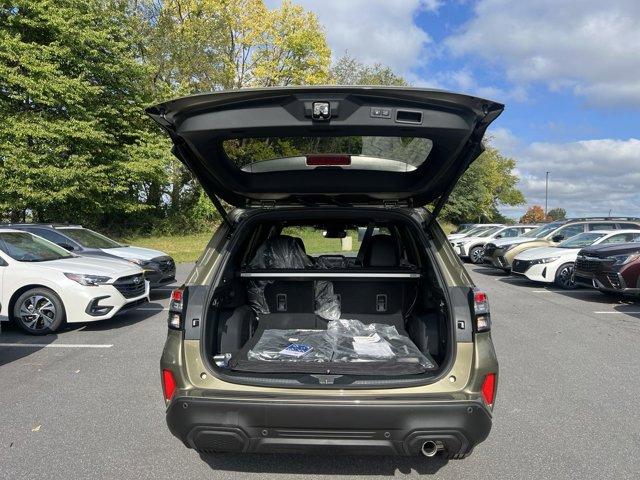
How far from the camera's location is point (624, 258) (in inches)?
372

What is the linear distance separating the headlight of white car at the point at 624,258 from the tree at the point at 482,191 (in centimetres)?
2335

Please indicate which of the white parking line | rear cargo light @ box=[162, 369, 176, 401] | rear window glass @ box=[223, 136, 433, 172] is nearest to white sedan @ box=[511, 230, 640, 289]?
the white parking line

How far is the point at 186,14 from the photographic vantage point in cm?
3064

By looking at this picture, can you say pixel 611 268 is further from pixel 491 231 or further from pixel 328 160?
pixel 491 231

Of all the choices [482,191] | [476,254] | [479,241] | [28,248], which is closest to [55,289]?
[28,248]

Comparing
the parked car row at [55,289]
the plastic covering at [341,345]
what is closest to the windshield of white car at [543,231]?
the parked car row at [55,289]

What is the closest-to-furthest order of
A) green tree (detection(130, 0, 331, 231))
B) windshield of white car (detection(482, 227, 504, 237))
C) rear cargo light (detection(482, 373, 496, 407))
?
1. rear cargo light (detection(482, 373, 496, 407))
2. windshield of white car (detection(482, 227, 504, 237))
3. green tree (detection(130, 0, 331, 231))

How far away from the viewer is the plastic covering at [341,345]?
332cm

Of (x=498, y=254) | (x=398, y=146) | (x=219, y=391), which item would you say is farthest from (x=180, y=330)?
(x=498, y=254)

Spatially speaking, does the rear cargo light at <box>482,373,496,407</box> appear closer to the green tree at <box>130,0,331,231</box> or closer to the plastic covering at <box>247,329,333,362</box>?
the plastic covering at <box>247,329,333,362</box>

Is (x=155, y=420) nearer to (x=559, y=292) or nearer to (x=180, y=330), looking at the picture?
(x=180, y=330)

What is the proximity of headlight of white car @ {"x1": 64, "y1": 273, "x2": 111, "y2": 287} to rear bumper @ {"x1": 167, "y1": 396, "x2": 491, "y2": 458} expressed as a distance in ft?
16.4

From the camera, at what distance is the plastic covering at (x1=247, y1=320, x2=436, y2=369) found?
3320 millimetres

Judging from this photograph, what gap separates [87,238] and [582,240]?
39.0 ft
